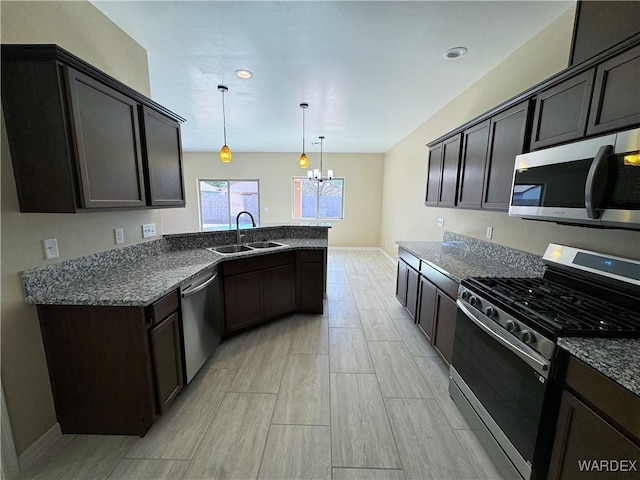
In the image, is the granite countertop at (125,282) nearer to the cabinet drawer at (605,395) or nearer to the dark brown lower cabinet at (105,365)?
the dark brown lower cabinet at (105,365)

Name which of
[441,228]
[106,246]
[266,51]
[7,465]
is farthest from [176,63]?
[441,228]

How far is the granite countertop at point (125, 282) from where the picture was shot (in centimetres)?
145

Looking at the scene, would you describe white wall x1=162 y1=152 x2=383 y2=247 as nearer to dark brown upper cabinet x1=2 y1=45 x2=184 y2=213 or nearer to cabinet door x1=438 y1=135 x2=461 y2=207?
cabinet door x1=438 y1=135 x2=461 y2=207

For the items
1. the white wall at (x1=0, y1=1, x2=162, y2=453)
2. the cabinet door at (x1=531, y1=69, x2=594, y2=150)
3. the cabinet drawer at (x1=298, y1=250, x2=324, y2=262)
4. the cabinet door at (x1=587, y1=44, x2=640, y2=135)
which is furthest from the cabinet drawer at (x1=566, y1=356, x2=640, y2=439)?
the white wall at (x1=0, y1=1, x2=162, y2=453)

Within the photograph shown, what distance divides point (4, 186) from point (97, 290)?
696 mm

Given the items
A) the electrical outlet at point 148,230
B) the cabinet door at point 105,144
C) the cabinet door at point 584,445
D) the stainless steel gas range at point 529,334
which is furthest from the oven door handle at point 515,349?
the electrical outlet at point 148,230

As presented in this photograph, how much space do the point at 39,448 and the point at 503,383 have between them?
106 inches

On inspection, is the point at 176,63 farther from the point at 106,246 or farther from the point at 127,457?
the point at 127,457

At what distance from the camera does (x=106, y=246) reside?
196 cm

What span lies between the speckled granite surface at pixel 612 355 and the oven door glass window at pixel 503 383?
23 centimetres

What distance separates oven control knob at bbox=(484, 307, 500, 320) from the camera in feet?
4.73

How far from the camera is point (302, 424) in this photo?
1721 mm

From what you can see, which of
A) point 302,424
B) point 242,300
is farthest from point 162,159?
point 302,424

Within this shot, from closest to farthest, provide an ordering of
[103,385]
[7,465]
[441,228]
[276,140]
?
1. [7,465]
2. [103,385]
3. [441,228]
4. [276,140]
